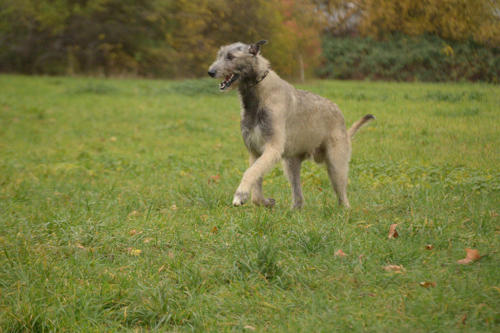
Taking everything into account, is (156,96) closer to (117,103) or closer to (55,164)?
(117,103)

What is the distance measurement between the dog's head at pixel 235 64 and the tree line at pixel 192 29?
11.4 ft

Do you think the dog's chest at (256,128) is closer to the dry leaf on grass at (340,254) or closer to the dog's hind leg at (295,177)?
the dog's hind leg at (295,177)

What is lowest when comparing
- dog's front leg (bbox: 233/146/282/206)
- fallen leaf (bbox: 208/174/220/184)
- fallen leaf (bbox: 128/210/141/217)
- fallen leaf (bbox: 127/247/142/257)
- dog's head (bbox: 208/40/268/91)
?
fallen leaf (bbox: 208/174/220/184)

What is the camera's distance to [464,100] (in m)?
7.46

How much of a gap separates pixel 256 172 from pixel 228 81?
116 centimetres

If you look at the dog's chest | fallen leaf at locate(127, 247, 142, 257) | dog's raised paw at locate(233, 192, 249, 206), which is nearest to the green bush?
the dog's chest

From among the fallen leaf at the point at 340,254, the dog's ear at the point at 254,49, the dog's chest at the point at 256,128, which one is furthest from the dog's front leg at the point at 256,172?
the fallen leaf at the point at 340,254

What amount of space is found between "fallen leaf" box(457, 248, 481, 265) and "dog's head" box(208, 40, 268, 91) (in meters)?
3.13

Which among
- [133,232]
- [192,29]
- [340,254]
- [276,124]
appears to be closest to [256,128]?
[276,124]

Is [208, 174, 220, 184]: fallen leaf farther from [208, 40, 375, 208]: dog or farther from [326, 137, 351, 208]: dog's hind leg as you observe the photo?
[326, 137, 351, 208]: dog's hind leg

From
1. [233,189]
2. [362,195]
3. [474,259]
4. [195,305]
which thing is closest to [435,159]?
[362,195]

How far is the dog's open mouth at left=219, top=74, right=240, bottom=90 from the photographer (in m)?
5.68

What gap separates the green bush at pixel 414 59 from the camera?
295 inches

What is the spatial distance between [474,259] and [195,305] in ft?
7.10
